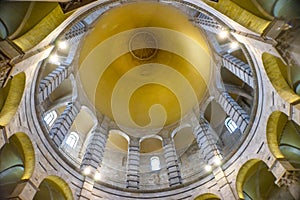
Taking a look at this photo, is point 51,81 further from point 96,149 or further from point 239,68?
point 239,68

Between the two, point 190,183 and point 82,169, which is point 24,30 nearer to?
point 82,169

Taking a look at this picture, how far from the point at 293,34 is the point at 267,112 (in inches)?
202

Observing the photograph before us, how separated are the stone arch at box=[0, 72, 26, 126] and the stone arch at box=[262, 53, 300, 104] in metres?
10.1

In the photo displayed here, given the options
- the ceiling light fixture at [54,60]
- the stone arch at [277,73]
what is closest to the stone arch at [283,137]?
the stone arch at [277,73]

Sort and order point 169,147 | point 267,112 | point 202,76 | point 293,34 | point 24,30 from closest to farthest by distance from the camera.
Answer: point 293,34
point 24,30
point 267,112
point 169,147
point 202,76

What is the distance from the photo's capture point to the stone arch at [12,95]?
11.2 metres

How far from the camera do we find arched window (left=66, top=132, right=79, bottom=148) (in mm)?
19156

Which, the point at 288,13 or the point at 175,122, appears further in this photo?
the point at 175,122

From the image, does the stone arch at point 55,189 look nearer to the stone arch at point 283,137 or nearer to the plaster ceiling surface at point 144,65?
the plaster ceiling surface at point 144,65

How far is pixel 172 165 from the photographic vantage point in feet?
56.9

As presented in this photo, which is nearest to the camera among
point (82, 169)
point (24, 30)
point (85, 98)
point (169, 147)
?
point (24, 30)

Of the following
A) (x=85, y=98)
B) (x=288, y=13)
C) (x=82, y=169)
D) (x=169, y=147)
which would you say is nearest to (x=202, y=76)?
(x=169, y=147)

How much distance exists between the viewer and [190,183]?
15.1 meters

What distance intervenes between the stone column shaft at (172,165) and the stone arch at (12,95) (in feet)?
30.8
